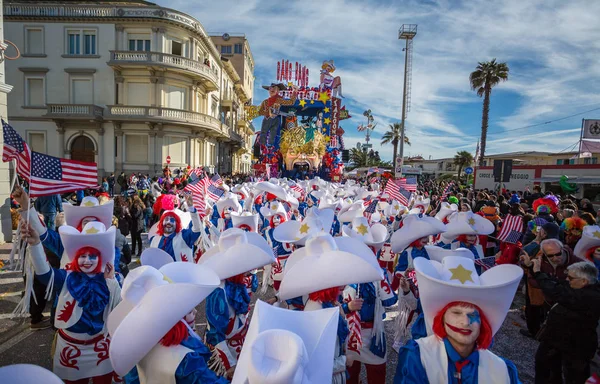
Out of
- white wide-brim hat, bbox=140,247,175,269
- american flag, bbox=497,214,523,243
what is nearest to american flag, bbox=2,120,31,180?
white wide-brim hat, bbox=140,247,175,269

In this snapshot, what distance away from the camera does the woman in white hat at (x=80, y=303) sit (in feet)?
10.3

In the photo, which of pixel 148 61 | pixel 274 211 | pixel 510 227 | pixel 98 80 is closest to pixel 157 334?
pixel 274 211

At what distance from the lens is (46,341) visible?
483 cm

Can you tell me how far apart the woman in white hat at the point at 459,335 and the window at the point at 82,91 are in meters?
31.9

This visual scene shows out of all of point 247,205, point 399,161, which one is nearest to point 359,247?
point 247,205

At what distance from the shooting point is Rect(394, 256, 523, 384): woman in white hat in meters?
1.95

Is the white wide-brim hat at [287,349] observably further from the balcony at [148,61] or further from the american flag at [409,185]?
the balcony at [148,61]

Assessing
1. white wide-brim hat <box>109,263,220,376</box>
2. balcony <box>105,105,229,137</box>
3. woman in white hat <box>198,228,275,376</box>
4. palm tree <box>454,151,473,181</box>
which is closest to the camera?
white wide-brim hat <box>109,263,220,376</box>

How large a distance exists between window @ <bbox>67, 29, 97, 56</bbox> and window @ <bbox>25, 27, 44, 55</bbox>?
2079mm

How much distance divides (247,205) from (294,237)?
440 cm

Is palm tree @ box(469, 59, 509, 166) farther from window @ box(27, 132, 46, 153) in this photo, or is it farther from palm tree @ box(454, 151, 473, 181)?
window @ box(27, 132, 46, 153)

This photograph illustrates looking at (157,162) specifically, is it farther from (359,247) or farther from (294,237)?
(359,247)

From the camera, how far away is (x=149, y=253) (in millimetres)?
3363

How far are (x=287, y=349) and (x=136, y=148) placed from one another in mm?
29827
